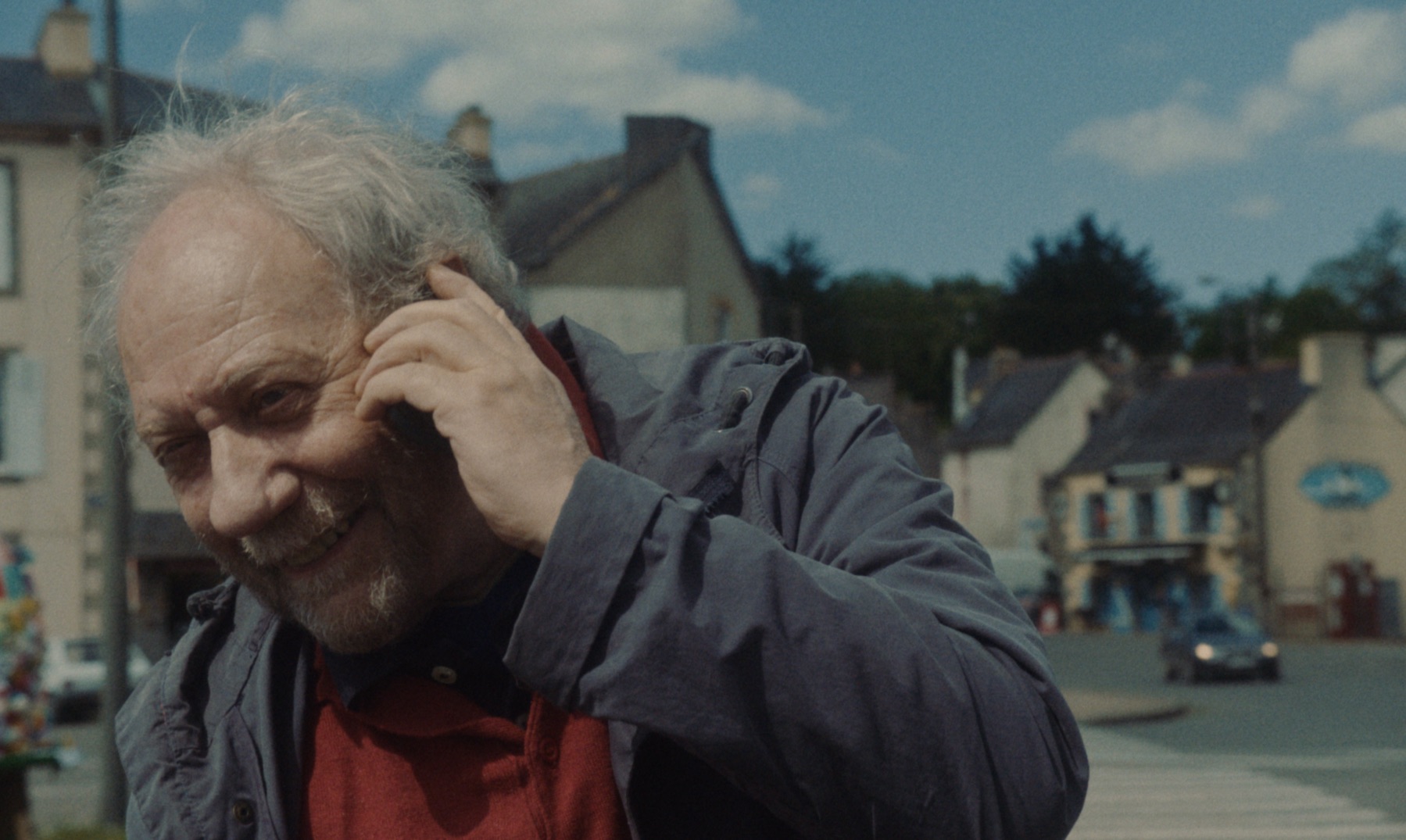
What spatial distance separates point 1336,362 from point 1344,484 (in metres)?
3.90

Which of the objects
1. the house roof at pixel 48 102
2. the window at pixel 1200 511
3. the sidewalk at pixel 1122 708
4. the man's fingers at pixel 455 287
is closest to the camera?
the man's fingers at pixel 455 287

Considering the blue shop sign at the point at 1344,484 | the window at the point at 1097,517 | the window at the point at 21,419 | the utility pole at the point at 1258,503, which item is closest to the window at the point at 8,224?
the window at the point at 21,419

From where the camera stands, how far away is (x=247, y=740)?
5.75 ft

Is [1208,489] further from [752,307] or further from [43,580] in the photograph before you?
[43,580]

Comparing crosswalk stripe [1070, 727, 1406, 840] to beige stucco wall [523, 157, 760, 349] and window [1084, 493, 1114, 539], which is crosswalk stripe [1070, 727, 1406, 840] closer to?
beige stucco wall [523, 157, 760, 349]

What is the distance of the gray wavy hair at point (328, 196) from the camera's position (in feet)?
5.50

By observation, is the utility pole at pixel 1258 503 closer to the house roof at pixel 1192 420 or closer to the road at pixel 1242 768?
the house roof at pixel 1192 420

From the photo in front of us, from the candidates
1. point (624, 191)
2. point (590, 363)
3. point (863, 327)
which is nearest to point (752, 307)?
point (624, 191)

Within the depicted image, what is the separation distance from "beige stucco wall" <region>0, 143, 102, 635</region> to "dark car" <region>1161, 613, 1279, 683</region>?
19473 mm

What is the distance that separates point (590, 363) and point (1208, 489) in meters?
54.3

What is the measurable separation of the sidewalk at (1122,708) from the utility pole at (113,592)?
14.0 meters

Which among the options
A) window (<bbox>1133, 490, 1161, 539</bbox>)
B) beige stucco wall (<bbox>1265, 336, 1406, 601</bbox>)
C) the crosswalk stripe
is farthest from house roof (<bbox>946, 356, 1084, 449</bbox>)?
the crosswalk stripe

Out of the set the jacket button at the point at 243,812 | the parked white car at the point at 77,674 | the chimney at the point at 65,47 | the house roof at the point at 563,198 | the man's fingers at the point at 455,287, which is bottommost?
the parked white car at the point at 77,674

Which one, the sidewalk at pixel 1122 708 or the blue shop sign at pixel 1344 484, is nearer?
the sidewalk at pixel 1122 708
